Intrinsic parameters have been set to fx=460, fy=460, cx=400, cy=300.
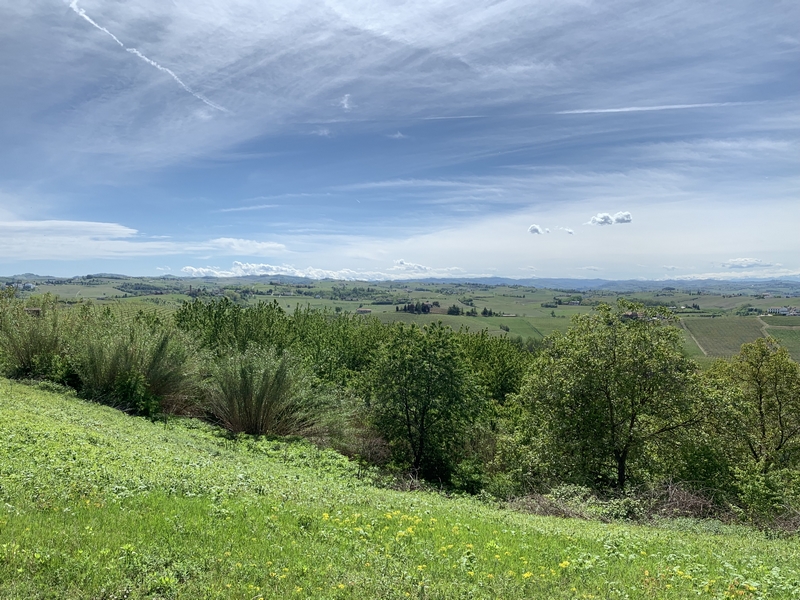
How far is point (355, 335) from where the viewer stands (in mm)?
39875

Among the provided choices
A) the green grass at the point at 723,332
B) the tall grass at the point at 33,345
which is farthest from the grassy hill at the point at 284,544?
the green grass at the point at 723,332

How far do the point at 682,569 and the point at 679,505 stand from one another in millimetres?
8771

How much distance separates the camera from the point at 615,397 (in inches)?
730

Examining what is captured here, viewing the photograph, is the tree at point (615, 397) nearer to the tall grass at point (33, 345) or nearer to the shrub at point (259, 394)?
the shrub at point (259, 394)

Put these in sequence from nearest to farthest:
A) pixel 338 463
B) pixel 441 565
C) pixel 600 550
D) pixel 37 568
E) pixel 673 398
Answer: pixel 37 568
pixel 441 565
pixel 600 550
pixel 338 463
pixel 673 398

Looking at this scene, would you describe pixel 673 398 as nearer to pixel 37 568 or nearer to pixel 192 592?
pixel 192 592

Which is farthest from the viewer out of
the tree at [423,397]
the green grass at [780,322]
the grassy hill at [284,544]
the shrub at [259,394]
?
the green grass at [780,322]

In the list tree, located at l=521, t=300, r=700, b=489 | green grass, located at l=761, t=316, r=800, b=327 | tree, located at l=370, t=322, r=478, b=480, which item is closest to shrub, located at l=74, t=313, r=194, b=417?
tree, located at l=370, t=322, r=478, b=480

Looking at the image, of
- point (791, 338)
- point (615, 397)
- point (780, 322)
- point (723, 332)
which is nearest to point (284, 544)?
point (615, 397)

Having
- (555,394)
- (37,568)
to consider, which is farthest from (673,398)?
(37,568)

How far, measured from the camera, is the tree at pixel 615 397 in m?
18.3

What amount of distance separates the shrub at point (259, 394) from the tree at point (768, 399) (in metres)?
19.5

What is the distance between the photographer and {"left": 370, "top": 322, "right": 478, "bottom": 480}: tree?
2291 centimetres

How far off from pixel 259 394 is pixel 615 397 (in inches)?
595
